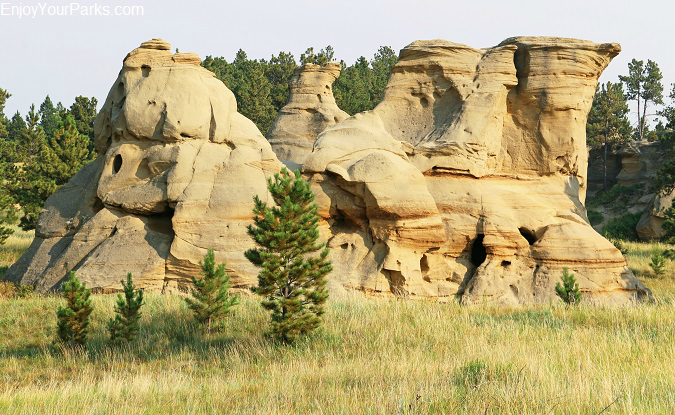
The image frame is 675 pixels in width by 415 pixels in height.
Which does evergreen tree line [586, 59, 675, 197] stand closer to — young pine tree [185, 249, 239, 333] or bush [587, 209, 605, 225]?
bush [587, 209, 605, 225]

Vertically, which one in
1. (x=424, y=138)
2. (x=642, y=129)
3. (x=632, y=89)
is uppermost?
(x=632, y=89)

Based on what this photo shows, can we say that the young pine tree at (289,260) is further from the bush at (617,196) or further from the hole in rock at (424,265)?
the bush at (617,196)

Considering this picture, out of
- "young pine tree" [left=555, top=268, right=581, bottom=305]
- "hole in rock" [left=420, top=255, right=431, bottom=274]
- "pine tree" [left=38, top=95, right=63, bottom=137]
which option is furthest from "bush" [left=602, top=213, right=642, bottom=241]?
"pine tree" [left=38, top=95, right=63, bottom=137]

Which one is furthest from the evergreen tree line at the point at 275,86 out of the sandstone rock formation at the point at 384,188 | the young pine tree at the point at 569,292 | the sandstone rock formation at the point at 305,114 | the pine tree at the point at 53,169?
the young pine tree at the point at 569,292

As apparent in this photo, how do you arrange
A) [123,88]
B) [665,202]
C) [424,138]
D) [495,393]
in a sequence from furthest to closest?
[665,202] → [424,138] → [123,88] → [495,393]

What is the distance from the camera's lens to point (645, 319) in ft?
42.3

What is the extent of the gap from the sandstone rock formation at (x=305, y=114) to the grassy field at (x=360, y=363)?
1846cm

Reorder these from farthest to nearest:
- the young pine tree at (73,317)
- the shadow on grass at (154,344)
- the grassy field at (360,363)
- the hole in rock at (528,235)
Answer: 1. the hole in rock at (528,235)
2. the young pine tree at (73,317)
3. the shadow on grass at (154,344)
4. the grassy field at (360,363)

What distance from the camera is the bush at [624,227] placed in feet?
128

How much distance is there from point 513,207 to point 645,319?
841cm

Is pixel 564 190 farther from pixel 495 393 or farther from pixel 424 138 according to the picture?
pixel 495 393

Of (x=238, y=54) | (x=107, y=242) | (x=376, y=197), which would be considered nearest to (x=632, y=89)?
(x=238, y=54)

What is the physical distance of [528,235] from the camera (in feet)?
68.8

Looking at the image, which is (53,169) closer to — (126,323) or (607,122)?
(126,323)
